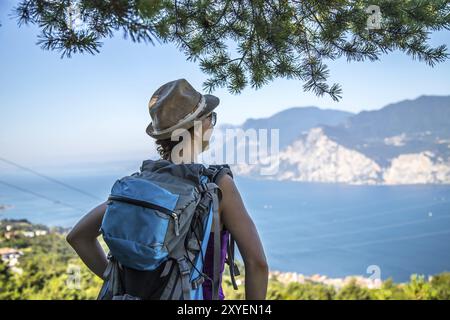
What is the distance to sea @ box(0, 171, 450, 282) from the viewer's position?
4581 cm

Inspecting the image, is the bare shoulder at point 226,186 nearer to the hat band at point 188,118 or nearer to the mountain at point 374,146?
the hat band at point 188,118

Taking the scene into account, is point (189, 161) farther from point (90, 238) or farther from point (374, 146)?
point (374, 146)

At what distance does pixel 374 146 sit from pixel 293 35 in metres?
78.2

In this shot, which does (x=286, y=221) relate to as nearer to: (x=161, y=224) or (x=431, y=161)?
(x=431, y=161)

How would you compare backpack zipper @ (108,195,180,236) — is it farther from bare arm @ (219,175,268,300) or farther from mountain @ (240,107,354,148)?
mountain @ (240,107,354,148)

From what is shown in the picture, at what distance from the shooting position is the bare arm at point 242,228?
3.64 feet

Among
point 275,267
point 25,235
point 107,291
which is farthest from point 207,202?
point 275,267

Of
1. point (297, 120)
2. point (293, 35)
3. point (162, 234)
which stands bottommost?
point (162, 234)

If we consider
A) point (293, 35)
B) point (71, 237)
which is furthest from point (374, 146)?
point (71, 237)

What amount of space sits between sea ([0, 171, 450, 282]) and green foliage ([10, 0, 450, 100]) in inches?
1468

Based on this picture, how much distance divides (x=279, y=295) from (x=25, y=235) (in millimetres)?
9663

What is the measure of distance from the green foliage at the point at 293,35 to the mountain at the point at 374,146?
192 feet

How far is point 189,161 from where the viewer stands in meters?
1.23
